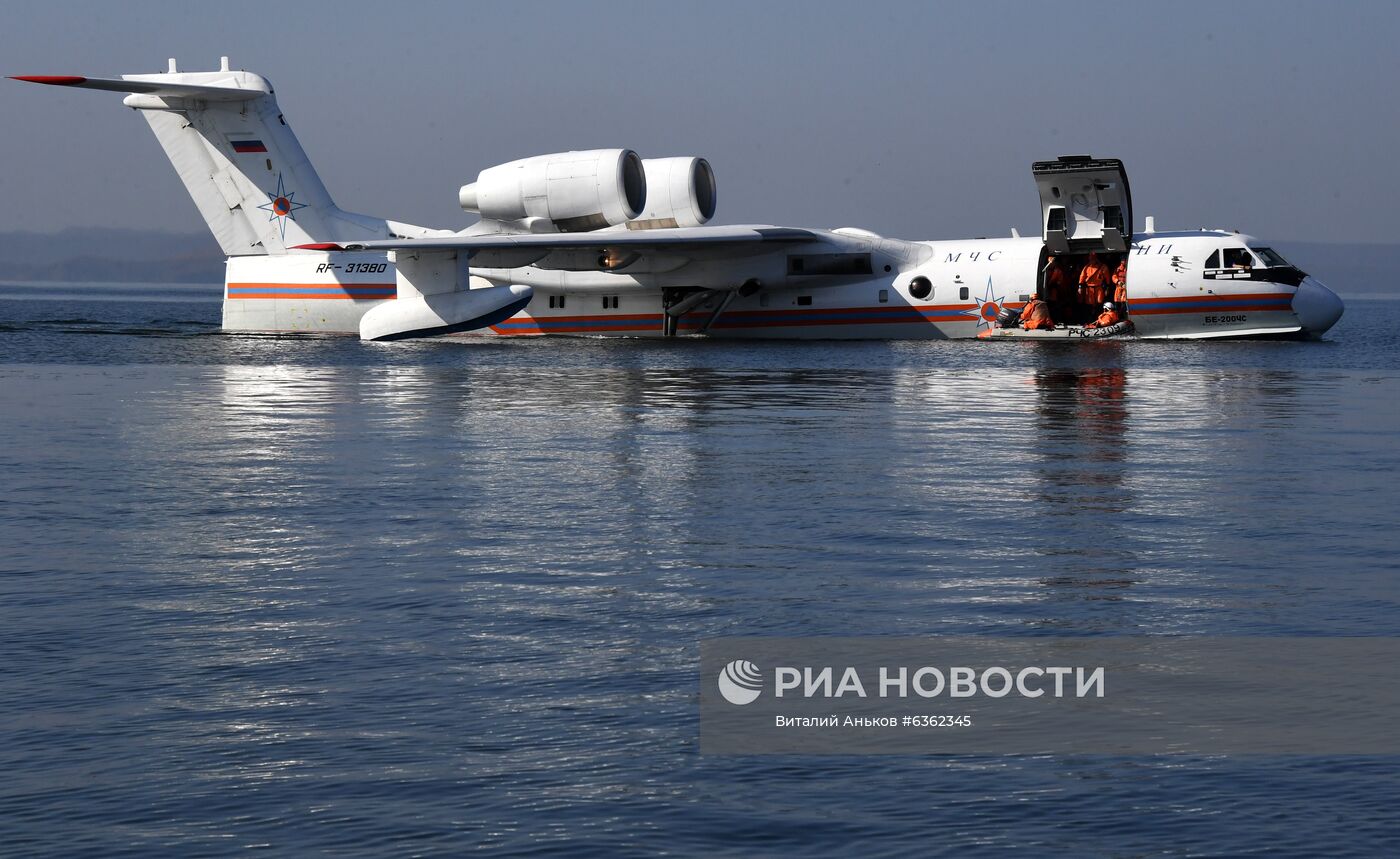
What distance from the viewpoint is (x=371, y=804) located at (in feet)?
15.3

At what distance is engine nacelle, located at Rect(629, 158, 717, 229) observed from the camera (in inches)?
1423

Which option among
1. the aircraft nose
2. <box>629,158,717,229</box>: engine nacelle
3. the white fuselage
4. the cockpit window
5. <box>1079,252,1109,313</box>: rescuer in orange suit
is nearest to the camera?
the cockpit window

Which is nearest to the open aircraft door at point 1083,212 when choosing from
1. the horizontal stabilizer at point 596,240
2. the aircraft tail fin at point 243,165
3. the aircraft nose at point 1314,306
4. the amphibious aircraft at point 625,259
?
the amphibious aircraft at point 625,259

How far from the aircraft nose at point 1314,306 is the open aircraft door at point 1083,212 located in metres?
3.55

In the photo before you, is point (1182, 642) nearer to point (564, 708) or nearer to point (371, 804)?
point (564, 708)

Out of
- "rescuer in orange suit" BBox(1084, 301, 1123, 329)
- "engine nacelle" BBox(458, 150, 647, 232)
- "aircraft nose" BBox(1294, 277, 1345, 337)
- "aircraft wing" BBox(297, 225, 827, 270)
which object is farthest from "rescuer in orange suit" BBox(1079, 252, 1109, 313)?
"engine nacelle" BBox(458, 150, 647, 232)

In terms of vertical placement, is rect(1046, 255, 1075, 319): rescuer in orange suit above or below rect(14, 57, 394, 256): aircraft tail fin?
below

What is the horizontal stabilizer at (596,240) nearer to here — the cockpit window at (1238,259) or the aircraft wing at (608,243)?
the aircraft wing at (608,243)

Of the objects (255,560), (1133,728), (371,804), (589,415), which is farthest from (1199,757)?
(589,415)

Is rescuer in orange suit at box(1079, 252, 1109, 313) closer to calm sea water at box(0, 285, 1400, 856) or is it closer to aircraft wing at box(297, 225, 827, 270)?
aircraft wing at box(297, 225, 827, 270)

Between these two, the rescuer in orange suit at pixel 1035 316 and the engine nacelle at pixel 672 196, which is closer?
the rescuer in orange suit at pixel 1035 316

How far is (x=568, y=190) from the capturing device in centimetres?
3553

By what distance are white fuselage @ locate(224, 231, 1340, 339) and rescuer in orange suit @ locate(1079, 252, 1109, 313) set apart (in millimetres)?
885

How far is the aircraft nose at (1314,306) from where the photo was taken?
33.3 metres
